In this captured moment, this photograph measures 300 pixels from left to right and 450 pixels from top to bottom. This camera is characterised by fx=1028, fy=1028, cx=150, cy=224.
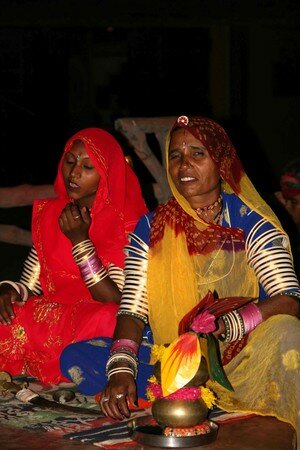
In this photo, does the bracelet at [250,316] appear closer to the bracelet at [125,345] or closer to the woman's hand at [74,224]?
the bracelet at [125,345]

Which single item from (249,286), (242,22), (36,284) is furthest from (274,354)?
(242,22)

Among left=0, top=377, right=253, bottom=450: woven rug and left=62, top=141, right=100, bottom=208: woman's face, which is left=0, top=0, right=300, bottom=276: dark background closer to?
left=62, top=141, right=100, bottom=208: woman's face

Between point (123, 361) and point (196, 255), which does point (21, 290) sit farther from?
point (123, 361)

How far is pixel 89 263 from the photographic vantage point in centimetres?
487

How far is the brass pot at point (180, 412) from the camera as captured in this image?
373cm

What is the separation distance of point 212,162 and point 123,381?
1019 mm

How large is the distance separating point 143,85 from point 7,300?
1301 cm

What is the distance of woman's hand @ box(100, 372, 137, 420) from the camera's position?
389cm

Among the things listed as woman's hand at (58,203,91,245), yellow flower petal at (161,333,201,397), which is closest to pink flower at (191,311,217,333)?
yellow flower petal at (161,333,201,397)

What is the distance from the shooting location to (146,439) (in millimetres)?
3799

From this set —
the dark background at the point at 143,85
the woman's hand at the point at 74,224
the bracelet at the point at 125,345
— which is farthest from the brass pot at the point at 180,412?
the dark background at the point at 143,85

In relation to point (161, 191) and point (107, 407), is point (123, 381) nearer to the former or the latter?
point (107, 407)

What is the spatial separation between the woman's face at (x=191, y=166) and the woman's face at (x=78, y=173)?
812mm

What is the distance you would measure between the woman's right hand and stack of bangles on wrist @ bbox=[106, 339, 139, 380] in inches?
40.2
